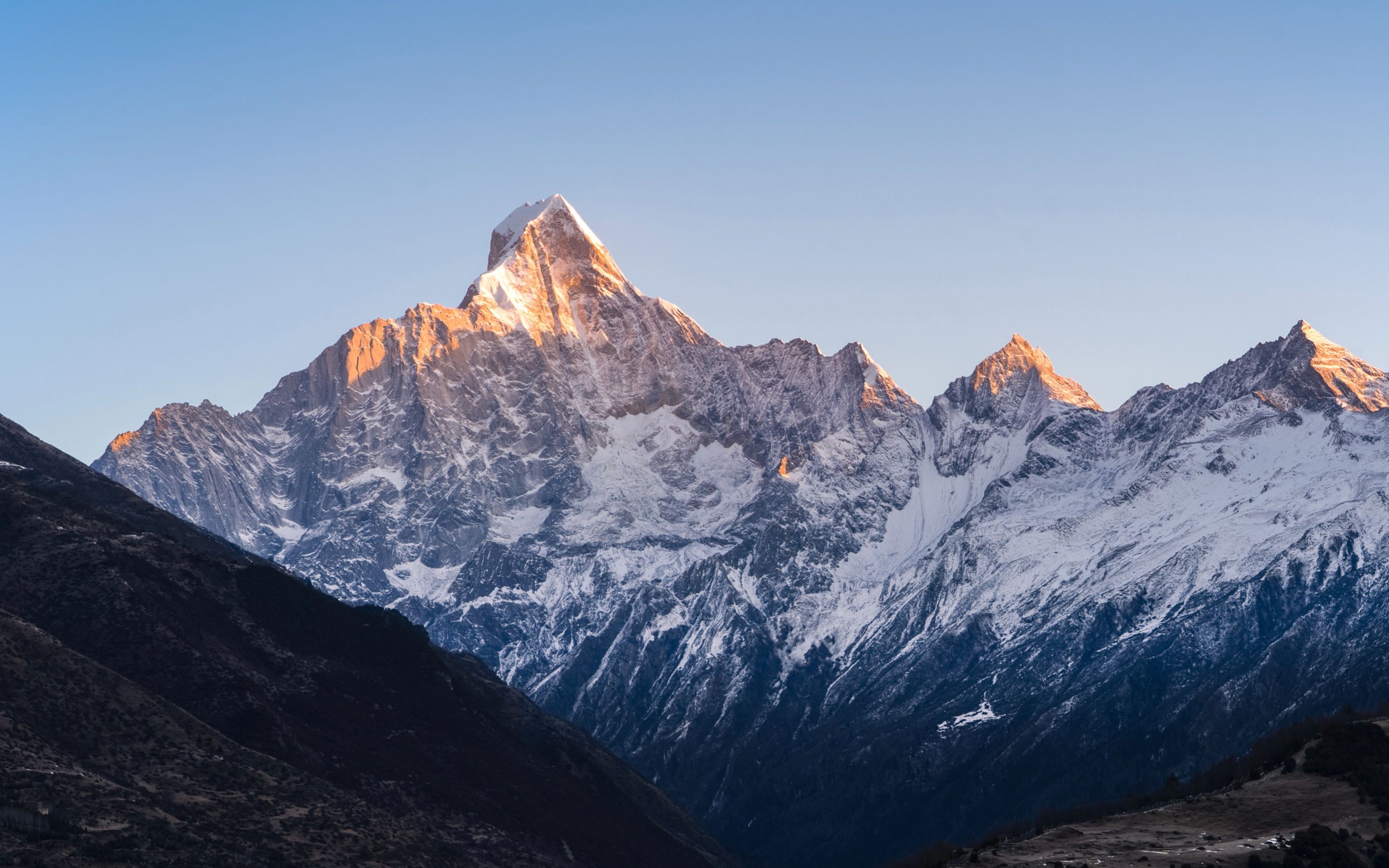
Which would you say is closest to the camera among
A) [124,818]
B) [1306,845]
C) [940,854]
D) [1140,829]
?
[1306,845]

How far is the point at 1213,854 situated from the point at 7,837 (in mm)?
110485

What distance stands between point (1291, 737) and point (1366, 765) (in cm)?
3327

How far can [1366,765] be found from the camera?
6127 inches

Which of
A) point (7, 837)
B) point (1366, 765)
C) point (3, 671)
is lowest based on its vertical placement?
point (7, 837)

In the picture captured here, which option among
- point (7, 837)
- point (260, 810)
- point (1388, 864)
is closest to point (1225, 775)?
point (1388, 864)

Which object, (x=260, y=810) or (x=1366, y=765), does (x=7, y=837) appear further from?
(x=1366, y=765)

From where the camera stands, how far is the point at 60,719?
19675cm

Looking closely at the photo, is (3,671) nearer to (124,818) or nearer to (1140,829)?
(124,818)

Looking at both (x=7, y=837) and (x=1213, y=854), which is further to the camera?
(x=7, y=837)

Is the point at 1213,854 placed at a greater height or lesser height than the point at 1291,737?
lesser

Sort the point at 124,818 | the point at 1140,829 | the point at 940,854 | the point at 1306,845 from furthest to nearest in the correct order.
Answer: the point at 940,854, the point at 124,818, the point at 1140,829, the point at 1306,845

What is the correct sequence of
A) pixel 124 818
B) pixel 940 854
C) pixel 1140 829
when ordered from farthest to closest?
pixel 940 854
pixel 124 818
pixel 1140 829

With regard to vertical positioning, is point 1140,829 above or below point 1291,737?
below

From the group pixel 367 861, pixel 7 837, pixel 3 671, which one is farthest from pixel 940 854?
pixel 3 671
